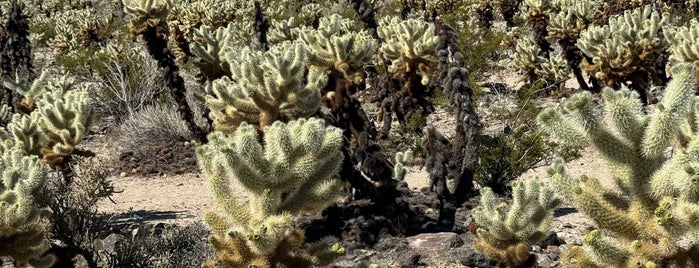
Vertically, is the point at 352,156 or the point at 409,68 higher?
the point at 409,68

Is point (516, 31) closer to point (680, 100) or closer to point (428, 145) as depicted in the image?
point (428, 145)

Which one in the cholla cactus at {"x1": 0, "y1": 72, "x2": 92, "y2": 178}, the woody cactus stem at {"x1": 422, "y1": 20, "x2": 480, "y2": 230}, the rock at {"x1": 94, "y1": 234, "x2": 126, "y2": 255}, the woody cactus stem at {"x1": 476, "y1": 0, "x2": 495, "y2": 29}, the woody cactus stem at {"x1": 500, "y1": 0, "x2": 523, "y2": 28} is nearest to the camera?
the rock at {"x1": 94, "y1": 234, "x2": 126, "y2": 255}

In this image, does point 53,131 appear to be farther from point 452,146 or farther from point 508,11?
point 508,11

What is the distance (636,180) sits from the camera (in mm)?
3004

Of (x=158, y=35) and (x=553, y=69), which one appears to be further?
(x=553, y=69)

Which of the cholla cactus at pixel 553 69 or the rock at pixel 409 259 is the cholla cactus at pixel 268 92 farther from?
the cholla cactus at pixel 553 69

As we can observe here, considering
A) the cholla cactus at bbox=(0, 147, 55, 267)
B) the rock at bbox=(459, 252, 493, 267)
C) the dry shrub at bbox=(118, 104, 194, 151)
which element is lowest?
the dry shrub at bbox=(118, 104, 194, 151)

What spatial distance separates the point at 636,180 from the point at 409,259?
316 cm

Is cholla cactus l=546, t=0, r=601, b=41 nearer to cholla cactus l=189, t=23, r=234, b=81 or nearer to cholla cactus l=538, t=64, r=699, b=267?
cholla cactus l=189, t=23, r=234, b=81

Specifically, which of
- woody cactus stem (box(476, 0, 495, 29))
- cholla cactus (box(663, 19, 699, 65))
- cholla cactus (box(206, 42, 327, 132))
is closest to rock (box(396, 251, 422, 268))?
cholla cactus (box(206, 42, 327, 132))

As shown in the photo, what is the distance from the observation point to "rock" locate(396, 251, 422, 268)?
5.90m

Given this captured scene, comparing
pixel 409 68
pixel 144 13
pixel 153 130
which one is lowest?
pixel 153 130

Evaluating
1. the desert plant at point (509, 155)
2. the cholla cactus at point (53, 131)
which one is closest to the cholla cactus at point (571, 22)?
the desert plant at point (509, 155)

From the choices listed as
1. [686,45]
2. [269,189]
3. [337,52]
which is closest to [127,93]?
[337,52]
